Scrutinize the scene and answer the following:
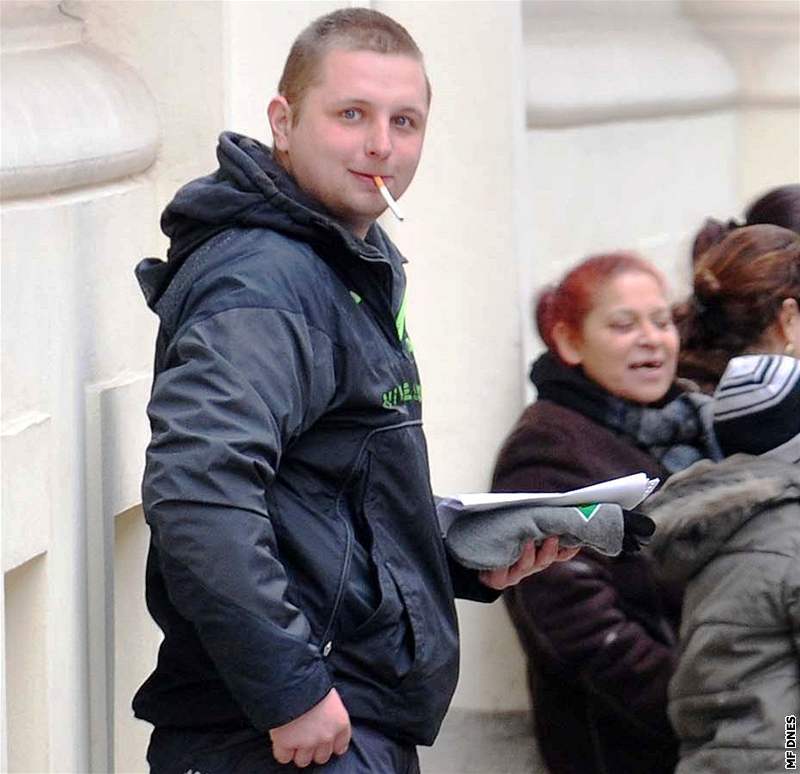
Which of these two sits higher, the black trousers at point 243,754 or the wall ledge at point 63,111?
the wall ledge at point 63,111

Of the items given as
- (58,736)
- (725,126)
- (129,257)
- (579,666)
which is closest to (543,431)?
(579,666)

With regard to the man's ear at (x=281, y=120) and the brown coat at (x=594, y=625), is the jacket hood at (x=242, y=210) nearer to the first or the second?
the man's ear at (x=281, y=120)

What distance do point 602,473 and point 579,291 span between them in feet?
1.31

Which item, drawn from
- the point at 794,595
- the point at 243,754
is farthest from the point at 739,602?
the point at 243,754

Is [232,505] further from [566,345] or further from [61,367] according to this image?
[566,345]

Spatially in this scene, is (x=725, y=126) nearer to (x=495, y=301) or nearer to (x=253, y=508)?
(x=495, y=301)

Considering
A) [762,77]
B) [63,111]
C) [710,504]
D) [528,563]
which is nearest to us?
[528,563]

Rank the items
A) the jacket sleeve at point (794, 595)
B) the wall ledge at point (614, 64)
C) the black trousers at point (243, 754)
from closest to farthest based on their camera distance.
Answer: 1. the black trousers at point (243, 754)
2. the jacket sleeve at point (794, 595)
3. the wall ledge at point (614, 64)

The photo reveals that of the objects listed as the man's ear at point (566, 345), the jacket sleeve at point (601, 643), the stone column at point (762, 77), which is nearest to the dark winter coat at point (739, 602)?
the jacket sleeve at point (601, 643)

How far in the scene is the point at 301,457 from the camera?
2455mm

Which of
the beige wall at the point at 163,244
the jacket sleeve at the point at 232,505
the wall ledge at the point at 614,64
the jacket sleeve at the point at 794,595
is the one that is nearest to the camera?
the jacket sleeve at the point at 232,505

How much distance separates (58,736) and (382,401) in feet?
3.31

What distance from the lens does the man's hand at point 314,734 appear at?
2334mm

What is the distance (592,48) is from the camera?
532 cm
